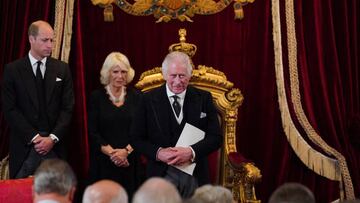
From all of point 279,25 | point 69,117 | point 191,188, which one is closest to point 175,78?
point 191,188

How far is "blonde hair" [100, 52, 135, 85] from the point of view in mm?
5023

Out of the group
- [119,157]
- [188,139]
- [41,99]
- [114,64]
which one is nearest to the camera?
[188,139]

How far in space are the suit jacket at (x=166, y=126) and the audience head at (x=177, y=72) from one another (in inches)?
3.0

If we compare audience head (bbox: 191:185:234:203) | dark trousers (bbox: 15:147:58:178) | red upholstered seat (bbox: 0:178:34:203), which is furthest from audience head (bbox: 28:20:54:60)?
audience head (bbox: 191:185:234:203)

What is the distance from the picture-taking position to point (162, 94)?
160 inches

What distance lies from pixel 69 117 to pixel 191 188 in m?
1.26

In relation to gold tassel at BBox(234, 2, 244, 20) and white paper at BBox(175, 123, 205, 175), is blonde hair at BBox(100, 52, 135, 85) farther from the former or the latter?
white paper at BBox(175, 123, 205, 175)

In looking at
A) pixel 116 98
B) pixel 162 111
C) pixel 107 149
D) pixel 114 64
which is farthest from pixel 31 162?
→ pixel 162 111

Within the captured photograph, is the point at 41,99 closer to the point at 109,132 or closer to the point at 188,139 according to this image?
the point at 109,132

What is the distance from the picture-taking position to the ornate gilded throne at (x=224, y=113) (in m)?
4.76

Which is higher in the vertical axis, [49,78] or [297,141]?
[49,78]

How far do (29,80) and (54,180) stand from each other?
2162 mm

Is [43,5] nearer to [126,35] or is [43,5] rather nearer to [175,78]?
[126,35]

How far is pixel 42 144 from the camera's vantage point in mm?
4629
